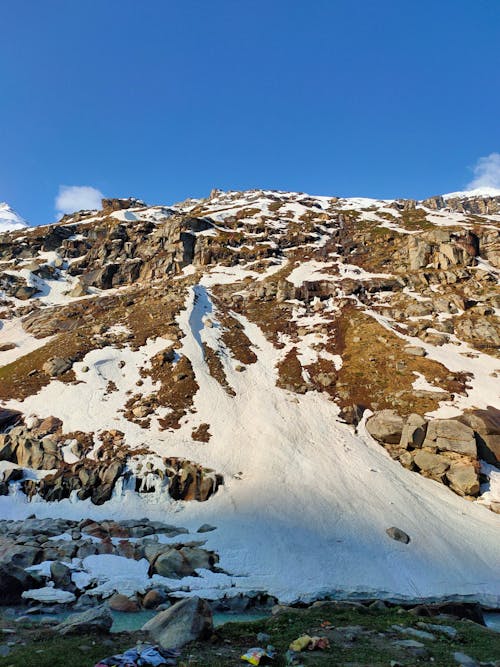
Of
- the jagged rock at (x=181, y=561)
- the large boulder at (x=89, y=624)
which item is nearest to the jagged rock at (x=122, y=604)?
the jagged rock at (x=181, y=561)

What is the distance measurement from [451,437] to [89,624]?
115ft

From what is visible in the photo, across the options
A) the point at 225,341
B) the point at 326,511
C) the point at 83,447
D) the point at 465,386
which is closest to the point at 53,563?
the point at 83,447

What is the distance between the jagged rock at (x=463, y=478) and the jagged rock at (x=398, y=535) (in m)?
8.93

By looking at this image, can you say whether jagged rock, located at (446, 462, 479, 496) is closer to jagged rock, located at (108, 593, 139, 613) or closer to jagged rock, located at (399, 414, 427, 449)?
jagged rock, located at (399, 414, 427, 449)

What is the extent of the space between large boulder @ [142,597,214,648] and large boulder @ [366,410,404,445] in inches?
1223

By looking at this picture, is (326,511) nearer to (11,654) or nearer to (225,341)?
(11,654)

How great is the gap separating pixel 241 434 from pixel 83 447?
54.2 feet

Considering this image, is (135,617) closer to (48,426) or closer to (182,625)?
(182,625)

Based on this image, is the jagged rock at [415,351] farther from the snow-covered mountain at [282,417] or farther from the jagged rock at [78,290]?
the jagged rock at [78,290]

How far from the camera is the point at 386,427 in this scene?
135 ft

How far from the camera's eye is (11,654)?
37.1ft

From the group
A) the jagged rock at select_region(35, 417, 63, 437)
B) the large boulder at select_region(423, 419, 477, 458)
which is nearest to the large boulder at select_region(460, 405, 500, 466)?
the large boulder at select_region(423, 419, 477, 458)

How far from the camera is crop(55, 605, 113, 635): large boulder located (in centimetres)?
1360

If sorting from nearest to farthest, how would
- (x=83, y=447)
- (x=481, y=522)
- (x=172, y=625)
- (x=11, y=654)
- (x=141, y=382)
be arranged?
(x=11, y=654), (x=172, y=625), (x=481, y=522), (x=83, y=447), (x=141, y=382)
